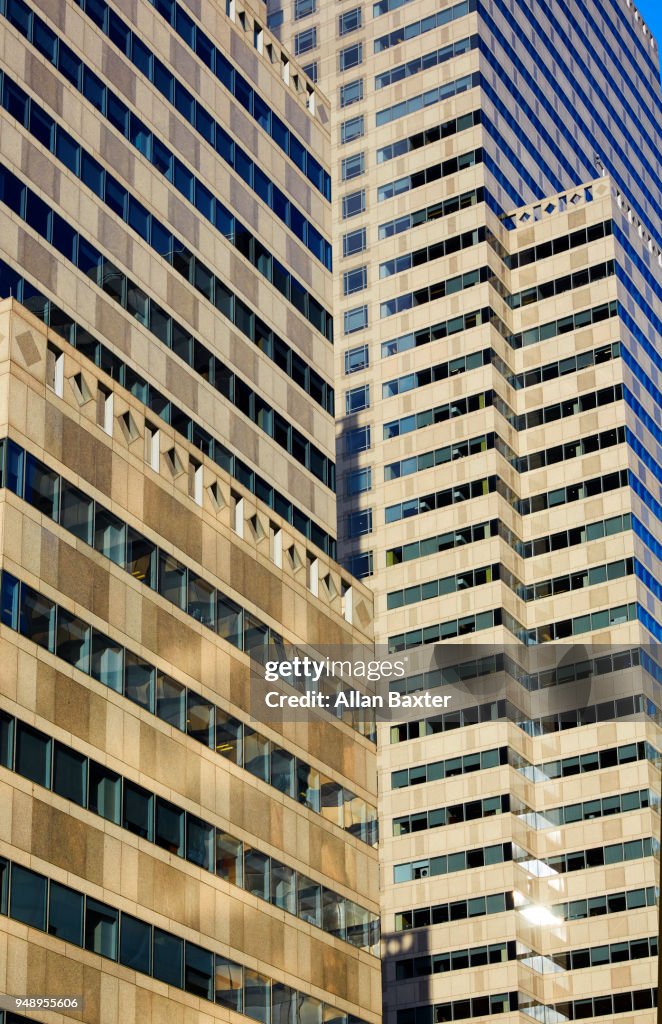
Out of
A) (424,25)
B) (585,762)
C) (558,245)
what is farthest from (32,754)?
(424,25)

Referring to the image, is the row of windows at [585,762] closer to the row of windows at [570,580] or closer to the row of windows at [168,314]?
the row of windows at [570,580]

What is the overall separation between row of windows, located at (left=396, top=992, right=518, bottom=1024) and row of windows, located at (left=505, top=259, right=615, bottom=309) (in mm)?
51076

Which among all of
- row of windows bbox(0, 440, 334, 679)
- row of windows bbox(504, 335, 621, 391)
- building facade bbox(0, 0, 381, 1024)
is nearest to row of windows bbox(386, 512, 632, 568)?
row of windows bbox(504, 335, 621, 391)

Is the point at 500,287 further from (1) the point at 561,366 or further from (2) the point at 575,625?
(2) the point at 575,625

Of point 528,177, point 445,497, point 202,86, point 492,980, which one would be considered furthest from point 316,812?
point 528,177

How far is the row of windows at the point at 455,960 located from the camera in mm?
109000

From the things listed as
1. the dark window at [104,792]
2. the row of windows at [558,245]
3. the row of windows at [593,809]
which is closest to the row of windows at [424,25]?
the row of windows at [558,245]

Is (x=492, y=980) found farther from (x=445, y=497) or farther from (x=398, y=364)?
(x=398, y=364)

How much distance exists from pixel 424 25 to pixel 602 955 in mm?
74718

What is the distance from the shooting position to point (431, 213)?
441ft

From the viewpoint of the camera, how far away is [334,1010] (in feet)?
218

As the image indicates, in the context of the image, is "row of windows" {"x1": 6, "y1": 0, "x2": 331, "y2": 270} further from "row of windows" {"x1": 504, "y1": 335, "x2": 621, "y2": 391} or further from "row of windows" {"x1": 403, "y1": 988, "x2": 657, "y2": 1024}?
"row of windows" {"x1": 403, "y1": 988, "x2": 657, "y2": 1024}

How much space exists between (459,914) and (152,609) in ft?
183

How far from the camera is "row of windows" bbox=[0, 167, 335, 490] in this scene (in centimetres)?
6494
